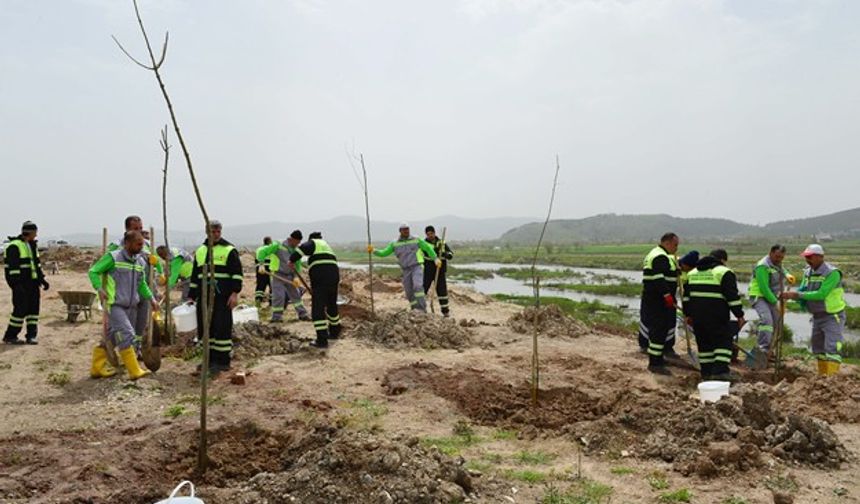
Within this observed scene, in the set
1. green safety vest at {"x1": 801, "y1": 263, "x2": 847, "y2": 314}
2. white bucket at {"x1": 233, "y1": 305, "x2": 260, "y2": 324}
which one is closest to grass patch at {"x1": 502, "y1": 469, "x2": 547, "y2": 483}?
green safety vest at {"x1": 801, "y1": 263, "x2": 847, "y2": 314}

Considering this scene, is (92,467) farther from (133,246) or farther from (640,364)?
(640,364)

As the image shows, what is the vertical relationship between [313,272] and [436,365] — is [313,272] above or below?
above

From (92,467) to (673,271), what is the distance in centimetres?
671

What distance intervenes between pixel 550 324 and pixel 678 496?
22.6ft

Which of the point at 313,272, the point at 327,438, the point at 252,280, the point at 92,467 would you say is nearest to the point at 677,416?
the point at 327,438

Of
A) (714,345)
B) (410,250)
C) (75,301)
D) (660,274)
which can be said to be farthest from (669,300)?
(75,301)

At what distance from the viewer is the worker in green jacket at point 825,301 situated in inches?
292

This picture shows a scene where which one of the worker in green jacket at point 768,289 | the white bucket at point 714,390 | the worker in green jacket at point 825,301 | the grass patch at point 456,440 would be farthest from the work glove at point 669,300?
the grass patch at point 456,440

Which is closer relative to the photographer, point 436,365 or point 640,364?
point 436,365

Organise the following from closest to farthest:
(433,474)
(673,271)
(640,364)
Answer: (433,474) < (673,271) < (640,364)

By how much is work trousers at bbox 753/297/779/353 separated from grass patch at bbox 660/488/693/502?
15.4 feet

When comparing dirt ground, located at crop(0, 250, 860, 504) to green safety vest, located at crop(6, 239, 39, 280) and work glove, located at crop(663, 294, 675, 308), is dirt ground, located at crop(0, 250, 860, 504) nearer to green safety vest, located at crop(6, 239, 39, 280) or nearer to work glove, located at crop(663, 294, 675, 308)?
Result: work glove, located at crop(663, 294, 675, 308)

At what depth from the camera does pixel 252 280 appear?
70.5ft

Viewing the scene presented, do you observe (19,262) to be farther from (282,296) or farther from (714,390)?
(714,390)
